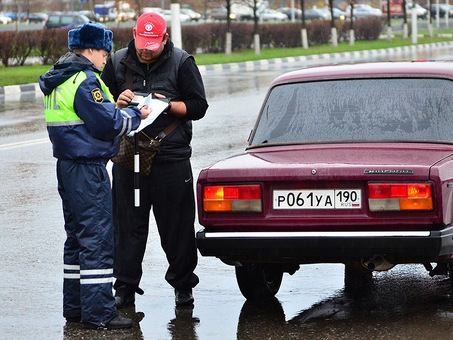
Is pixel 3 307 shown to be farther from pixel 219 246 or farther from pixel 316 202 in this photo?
pixel 316 202

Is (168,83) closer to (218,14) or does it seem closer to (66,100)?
(66,100)

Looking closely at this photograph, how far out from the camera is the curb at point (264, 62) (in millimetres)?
22016

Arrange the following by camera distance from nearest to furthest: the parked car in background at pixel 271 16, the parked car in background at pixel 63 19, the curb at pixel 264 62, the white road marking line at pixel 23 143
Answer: the white road marking line at pixel 23 143 < the curb at pixel 264 62 < the parked car in background at pixel 63 19 < the parked car in background at pixel 271 16

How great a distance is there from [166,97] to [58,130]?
80 cm

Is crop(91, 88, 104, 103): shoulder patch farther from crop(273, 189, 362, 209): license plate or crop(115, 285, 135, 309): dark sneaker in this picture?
crop(115, 285, 135, 309): dark sneaker

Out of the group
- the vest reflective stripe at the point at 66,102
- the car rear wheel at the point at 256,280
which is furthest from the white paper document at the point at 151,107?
the car rear wheel at the point at 256,280

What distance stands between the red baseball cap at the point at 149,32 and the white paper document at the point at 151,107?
11.9 inches

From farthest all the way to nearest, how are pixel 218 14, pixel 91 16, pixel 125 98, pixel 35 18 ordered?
pixel 218 14 < pixel 35 18 < pixel 91 16 < pixel 125 98

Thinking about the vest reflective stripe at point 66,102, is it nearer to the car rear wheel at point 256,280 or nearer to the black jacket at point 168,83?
the black jacket at point 168,83

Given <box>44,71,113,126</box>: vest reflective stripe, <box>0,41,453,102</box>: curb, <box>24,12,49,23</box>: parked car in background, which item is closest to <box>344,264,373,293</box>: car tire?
<box>44,71,113,126</box>: vest reflective stripe

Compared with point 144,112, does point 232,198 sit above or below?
below

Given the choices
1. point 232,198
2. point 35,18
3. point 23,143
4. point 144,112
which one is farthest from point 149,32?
point 35,18

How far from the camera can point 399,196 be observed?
4.92 metres

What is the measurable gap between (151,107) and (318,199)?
3.58 feet
